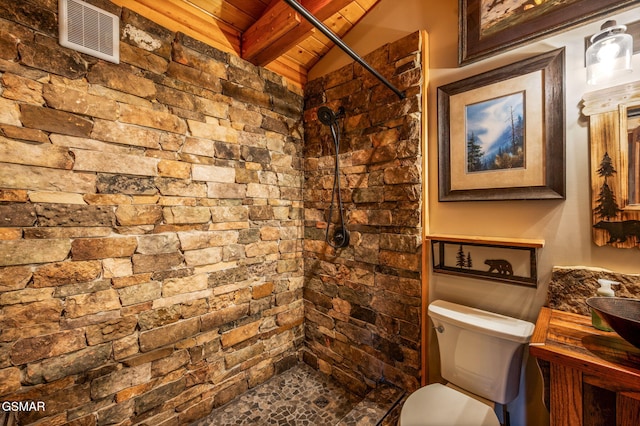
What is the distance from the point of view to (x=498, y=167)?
1304mm

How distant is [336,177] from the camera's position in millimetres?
1899

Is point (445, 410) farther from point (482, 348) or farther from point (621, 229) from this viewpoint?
point (621, 229)

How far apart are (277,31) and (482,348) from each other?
2.02m

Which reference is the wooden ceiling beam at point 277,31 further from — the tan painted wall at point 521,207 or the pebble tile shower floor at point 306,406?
the pebble tile shower floor at point 306,406

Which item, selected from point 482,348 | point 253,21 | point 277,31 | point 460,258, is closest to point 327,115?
point 277,31

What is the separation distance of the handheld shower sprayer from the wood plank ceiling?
1.54ft

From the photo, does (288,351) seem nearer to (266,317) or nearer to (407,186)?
(266,317)

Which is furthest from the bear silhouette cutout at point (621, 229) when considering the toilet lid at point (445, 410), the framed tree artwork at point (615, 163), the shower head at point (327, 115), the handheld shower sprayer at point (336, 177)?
the shower head at point (327, 115)

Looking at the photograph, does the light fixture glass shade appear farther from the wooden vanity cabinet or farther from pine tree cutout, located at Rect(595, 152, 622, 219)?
the wooden vanity cabinet

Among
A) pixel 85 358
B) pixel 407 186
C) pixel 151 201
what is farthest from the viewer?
pixel 407 186

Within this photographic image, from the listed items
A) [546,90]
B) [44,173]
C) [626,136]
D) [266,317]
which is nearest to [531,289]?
[626,136]

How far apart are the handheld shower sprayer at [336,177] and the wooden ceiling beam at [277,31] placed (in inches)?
17.9

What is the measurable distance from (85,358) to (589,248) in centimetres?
230

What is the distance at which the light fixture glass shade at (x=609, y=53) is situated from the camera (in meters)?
0.94
